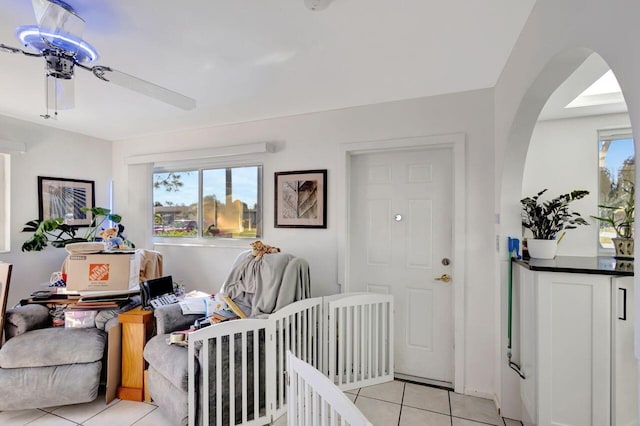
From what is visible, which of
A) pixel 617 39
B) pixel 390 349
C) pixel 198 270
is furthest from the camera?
pixel 198 270

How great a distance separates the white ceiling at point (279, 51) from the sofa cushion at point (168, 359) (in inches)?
74.2

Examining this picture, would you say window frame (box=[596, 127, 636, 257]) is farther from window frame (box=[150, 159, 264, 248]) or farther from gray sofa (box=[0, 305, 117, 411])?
gray sofa (box=[0, 305, 117, 411])

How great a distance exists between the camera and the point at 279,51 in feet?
6.04

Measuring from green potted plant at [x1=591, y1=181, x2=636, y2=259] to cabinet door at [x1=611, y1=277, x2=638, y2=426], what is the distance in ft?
2.17

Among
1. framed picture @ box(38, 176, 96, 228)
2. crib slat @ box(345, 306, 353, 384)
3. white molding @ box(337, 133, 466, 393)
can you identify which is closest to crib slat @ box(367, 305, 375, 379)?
crib slat @ box(345, 306, 353, 384)

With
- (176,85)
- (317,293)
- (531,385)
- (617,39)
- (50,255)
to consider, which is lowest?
(531,385)

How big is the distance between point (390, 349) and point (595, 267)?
1.51 meters

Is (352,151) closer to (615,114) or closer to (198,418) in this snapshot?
(615,114)

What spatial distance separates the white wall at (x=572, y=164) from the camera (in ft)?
7.70

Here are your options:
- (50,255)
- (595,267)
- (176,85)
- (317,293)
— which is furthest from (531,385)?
(50,255)

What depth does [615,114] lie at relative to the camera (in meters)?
2.31

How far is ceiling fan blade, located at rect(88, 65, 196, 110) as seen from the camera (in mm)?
1558

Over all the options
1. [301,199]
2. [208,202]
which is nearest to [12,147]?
[208,202]

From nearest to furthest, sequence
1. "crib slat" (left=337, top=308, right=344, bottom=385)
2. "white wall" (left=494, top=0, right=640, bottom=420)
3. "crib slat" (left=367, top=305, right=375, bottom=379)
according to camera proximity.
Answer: "white wall" (left=494, top=0, right=640, bottom=420) < "crib slat" (left=337, top=308, right=344, bottom=385) < "crib slat" (left=367, top=305, right=375, bottom=379)
